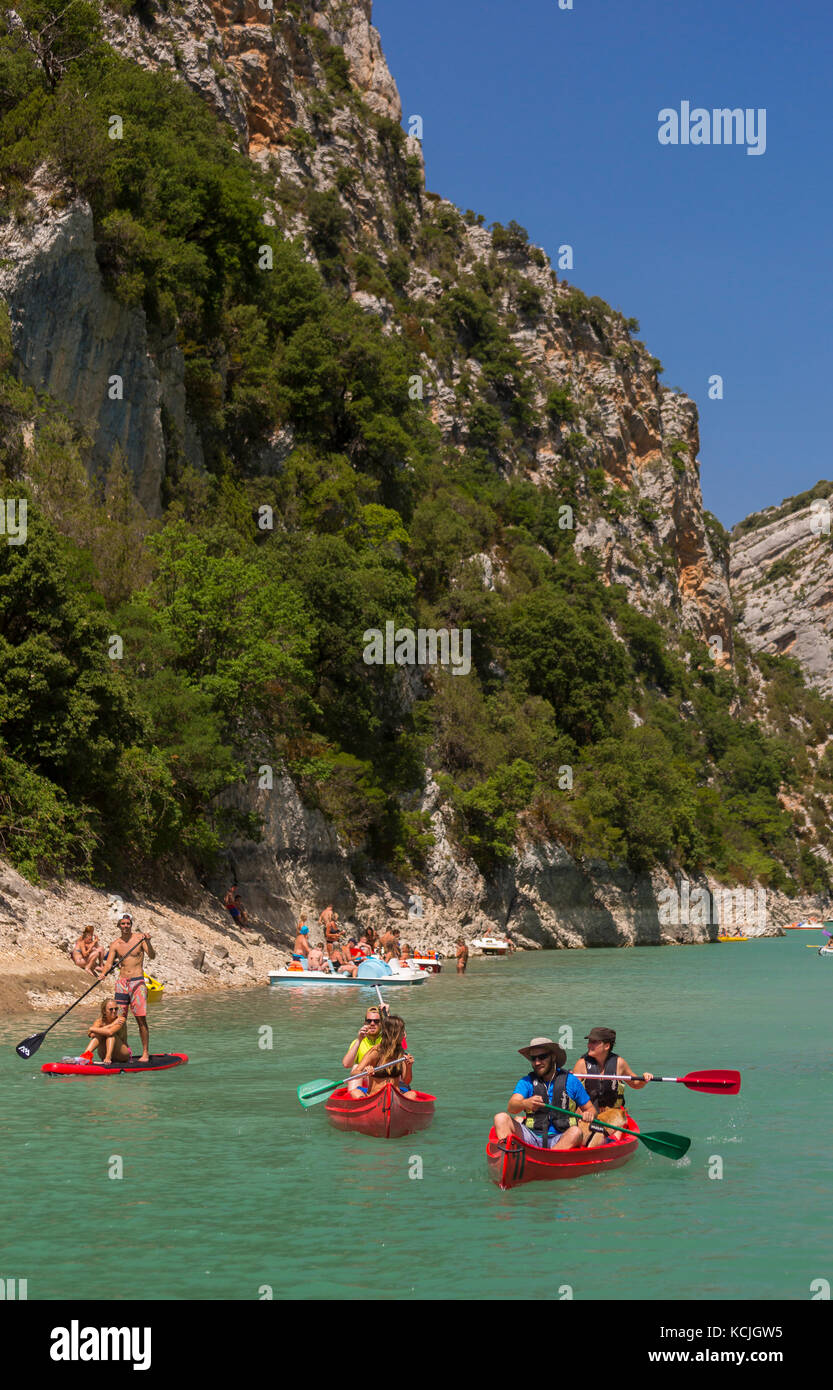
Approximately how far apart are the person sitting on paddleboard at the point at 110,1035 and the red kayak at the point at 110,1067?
14 centimetres

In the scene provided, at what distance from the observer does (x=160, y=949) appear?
29.2m

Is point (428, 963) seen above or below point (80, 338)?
below

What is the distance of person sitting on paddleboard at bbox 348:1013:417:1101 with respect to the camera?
1510 centimetres

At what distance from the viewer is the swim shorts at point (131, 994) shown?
18094 millimetres

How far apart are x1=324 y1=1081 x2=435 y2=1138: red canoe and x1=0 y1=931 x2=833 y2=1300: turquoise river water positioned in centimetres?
17

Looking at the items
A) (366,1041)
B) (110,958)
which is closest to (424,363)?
(110,958)

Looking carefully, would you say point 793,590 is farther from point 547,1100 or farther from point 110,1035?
point 547,1100

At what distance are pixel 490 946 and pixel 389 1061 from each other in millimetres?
37366

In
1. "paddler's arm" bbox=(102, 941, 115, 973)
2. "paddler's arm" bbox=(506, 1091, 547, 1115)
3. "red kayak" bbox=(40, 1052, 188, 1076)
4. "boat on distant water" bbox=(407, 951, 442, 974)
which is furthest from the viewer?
"boat on distant water" bbox=(407, 951, 442, 974)

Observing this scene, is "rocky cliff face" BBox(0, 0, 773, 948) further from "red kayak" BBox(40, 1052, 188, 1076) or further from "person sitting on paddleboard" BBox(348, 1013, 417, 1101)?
"person sitting on paddleboard" BBox(348, 1013, 417, 1101)

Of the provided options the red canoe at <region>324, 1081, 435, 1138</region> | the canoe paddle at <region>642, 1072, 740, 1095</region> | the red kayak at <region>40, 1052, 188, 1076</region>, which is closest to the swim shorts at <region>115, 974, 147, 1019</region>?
the red kayak at <region>40, 1052, 188, 1076</region>

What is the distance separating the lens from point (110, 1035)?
713 inches
